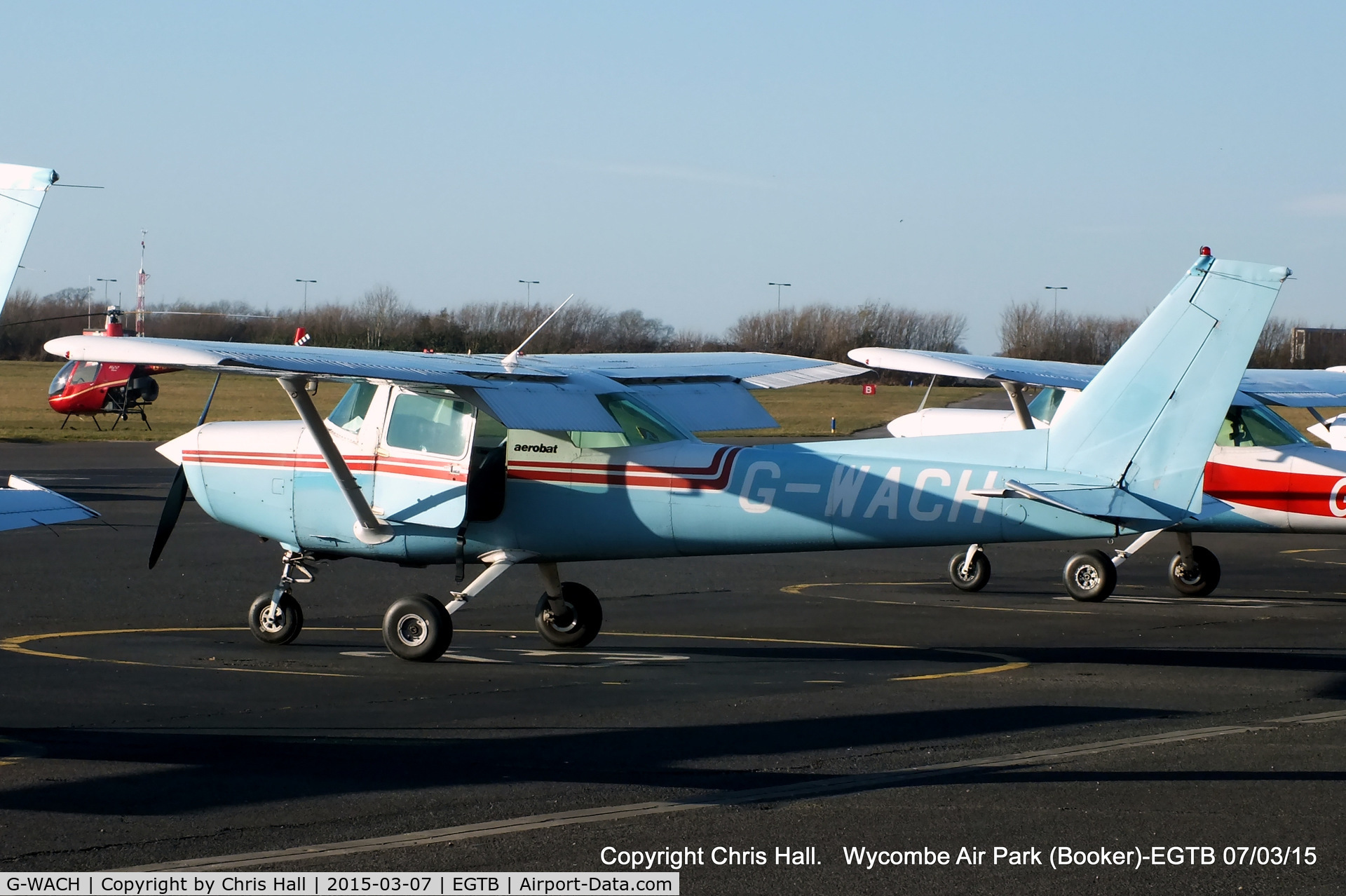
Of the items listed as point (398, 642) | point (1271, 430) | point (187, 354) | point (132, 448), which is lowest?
point (132, 448)

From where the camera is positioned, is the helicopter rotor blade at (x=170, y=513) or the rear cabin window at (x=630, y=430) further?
the helicopter rotor blade at (x=170, y=513)

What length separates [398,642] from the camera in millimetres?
11203

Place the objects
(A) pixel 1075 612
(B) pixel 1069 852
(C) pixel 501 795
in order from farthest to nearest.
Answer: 1. (A) pixel 1075 612
2. (C) pixel 501 795
3. (B) pixel 1069 852

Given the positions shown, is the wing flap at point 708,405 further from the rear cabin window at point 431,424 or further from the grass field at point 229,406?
the grass field at point 229,406

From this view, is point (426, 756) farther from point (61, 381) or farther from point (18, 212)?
point (61, 381)

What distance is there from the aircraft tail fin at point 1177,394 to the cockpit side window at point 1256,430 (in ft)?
18.6

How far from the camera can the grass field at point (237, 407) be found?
42.9 meters

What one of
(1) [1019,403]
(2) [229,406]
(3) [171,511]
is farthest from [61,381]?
(1) [1019,403]

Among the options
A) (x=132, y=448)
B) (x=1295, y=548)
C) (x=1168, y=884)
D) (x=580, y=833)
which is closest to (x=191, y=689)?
(x=580, y=833)

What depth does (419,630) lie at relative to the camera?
11.2m

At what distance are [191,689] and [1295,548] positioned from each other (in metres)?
17.1

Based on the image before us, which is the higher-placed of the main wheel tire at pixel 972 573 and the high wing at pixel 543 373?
the high wing at pixel 543 373

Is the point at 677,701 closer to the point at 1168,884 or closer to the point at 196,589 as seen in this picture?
the point at 1168,884

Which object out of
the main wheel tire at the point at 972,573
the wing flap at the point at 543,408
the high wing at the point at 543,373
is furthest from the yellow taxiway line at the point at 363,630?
the main wheel tire at the point at 972,573
